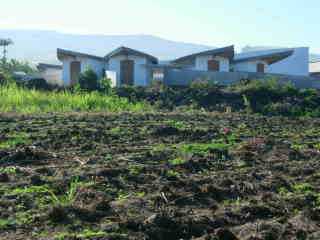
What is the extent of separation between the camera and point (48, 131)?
11.3m

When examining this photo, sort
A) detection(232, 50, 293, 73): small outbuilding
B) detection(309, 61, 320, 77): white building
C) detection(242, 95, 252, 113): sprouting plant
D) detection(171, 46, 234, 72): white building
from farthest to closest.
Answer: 1. detection(309, 61, 320, 77): white building
2. detection(232, 50, 293, 73): small outbuilding
3. detection(171, 46, 234, 72): white building
4. detection(242, 95, 252, 113): sprouting plant

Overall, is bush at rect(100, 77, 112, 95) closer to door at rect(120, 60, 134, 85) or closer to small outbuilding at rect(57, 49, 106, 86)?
door at rect(120, 60, 134, 85)

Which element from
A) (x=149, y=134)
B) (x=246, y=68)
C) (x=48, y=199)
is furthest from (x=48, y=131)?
(x=246, y=68)

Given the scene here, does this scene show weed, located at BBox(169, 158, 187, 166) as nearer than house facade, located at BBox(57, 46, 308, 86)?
Yes

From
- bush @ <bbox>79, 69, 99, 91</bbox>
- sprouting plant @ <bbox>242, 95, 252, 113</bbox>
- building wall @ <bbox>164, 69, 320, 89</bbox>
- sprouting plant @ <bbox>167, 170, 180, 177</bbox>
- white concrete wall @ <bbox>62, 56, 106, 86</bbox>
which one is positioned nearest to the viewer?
sprouting plant @ <bbox>167, 170, 180, 177</bbox>

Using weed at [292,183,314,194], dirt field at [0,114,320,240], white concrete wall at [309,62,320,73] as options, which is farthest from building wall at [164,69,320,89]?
weed at [292,183,314,194]

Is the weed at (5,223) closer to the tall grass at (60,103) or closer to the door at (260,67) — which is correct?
the tall grass at (60,103)

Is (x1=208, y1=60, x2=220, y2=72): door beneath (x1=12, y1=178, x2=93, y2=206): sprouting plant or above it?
above

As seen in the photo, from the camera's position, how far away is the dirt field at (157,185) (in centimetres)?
496

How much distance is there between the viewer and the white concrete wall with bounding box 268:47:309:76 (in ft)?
129

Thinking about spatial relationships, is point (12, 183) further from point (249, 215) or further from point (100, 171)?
point (249, 215)

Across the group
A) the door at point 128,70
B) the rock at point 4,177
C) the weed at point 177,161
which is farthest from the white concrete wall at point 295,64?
the rock at point 4,177

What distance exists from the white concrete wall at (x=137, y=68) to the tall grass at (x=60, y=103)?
416 inches

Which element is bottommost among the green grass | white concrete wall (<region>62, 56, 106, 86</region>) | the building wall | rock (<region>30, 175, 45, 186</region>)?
rock (<region>30, 175, 45, 186</region>)
